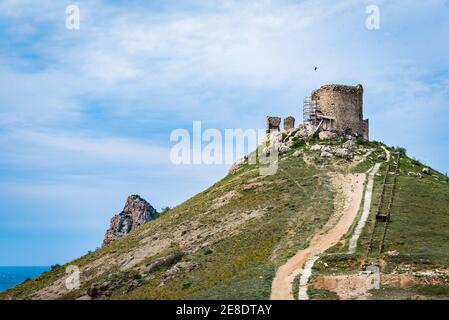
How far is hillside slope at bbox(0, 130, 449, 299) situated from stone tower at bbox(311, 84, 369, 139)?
298cm

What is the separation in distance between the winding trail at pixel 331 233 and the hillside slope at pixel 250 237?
1.69 feet

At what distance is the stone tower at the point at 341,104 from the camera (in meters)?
78.8

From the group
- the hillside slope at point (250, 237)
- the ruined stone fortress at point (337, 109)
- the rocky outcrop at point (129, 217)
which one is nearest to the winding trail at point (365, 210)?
the hillside slope at point (250, 237)

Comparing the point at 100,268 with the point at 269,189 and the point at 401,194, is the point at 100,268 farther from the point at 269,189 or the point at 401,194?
the point at 401,194

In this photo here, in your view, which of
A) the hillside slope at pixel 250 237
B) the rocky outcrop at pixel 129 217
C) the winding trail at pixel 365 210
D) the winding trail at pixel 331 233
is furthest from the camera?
the rocky outcrop at pixel 129 217

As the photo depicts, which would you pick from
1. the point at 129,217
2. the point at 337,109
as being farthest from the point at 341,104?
the point at 129,217

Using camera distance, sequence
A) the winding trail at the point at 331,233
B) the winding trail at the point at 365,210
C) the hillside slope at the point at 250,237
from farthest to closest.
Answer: the winding trail at the point at 365,210 < the hillside slope at the point at 250,237 < the winding trail at the point at 331,233

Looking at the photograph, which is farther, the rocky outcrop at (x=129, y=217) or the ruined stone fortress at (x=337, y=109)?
the rocky outcrop at (x=129, y=217)

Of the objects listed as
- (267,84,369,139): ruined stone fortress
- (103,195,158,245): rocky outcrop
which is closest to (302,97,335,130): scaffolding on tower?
(267,84,369,139): ruined stone fortress

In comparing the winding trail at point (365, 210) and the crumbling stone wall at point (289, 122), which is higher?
the crumbling stone wall at point (289, 122)

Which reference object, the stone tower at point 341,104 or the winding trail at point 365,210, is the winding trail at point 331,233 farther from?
the stone tower at point 341,104

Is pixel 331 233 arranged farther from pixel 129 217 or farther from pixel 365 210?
pixel 129 217

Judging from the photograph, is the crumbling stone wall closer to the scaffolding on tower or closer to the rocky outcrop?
the scaffolding on tower
